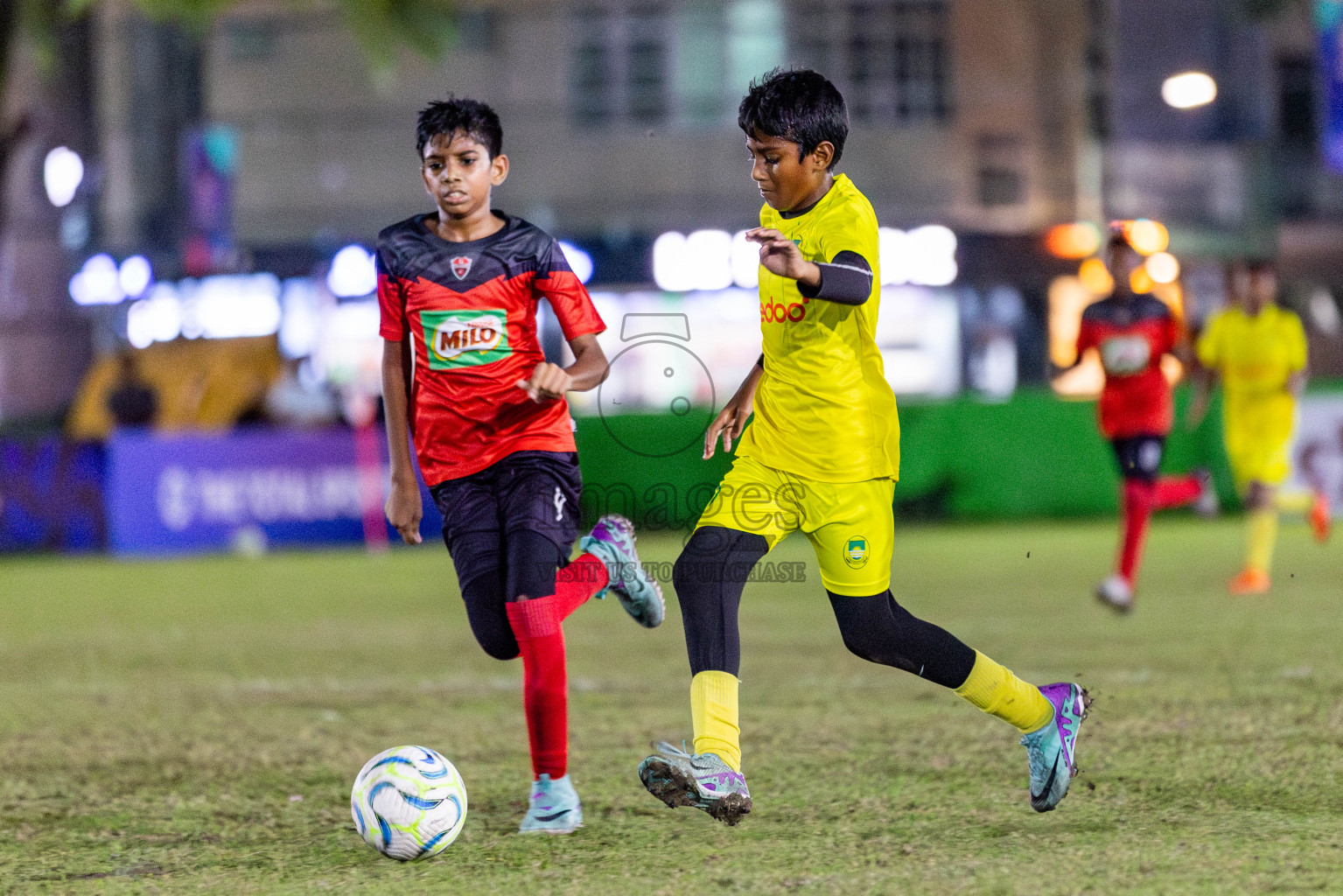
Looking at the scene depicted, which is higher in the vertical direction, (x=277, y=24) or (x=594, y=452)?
(x=277, y=24)

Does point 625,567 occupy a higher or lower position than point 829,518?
lower

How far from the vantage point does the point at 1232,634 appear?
8.34m

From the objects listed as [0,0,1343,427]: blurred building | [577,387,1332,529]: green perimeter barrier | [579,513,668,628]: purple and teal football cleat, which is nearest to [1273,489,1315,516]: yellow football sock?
[577,387,1332,529]: green perimeter barrier

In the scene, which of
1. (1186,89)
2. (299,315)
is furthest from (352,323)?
(1186,89)

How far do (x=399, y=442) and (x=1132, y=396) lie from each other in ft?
19.8

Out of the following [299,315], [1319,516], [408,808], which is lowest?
[1319,516]

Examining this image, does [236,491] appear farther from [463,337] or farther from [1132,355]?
[463,337]

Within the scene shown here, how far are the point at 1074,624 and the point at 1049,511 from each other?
29.0ft

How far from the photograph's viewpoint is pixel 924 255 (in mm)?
25031

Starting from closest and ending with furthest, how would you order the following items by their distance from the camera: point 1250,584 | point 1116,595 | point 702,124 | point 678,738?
point 678,738 < point 1116,595 < point 1250,584 < point 702,124

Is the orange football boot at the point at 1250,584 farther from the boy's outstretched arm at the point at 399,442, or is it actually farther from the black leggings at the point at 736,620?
the boy's outstretched arm at the point at 399,442

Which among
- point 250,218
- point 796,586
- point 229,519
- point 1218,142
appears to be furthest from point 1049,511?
point 250,218

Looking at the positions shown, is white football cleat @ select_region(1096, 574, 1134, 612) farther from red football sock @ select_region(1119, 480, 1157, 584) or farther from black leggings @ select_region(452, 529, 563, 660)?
black leggings @ select_region(452, 529, 563, 660)

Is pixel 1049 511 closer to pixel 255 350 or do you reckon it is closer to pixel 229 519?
pixel 229 519
